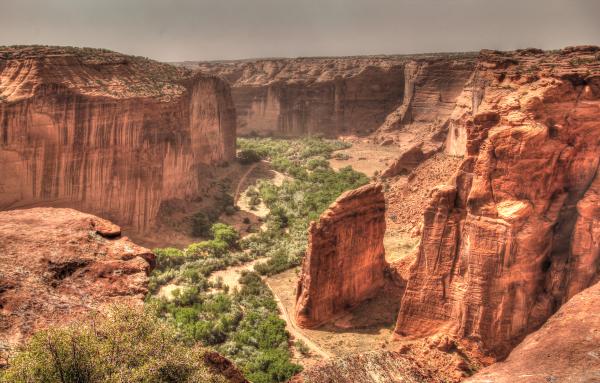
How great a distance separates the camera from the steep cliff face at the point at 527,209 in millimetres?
18500

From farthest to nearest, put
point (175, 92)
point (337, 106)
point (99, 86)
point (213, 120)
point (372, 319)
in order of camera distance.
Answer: point (337, 106) → point (213, 120) → point (175, 92) → point (99, 86) → point (372, 319)

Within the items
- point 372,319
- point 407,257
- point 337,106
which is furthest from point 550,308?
point 337,106

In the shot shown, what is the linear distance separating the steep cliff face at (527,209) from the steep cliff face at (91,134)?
2297cm

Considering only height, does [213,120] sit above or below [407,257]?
above

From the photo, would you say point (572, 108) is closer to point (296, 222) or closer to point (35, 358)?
point (35, 358)

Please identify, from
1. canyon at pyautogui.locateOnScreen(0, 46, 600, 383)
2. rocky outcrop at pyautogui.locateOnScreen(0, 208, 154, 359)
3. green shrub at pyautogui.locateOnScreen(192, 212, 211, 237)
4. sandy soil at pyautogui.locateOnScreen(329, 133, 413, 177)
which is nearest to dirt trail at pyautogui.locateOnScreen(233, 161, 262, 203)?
canyon at pyautogui.locateOnScreen(0, 46, 600, 383)

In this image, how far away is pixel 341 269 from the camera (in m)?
25.9

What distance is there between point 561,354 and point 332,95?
222 ft

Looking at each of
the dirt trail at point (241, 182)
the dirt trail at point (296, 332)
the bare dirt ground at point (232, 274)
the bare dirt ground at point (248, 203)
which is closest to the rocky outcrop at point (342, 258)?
the dirt trail at point (296, 332)

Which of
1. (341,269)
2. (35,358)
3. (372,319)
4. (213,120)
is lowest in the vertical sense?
(372,319)

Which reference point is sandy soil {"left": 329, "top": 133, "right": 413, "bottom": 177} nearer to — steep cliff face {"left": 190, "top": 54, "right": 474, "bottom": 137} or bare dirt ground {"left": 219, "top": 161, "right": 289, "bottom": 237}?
steep cliff face {"left": 190, "top": 54, "right": 474, "bottom": 137}

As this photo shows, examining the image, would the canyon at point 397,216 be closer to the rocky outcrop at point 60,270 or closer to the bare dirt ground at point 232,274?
the rocky outcrop at point 60,270

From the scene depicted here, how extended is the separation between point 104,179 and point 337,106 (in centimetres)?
4653

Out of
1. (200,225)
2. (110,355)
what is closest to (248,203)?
(200,225)
